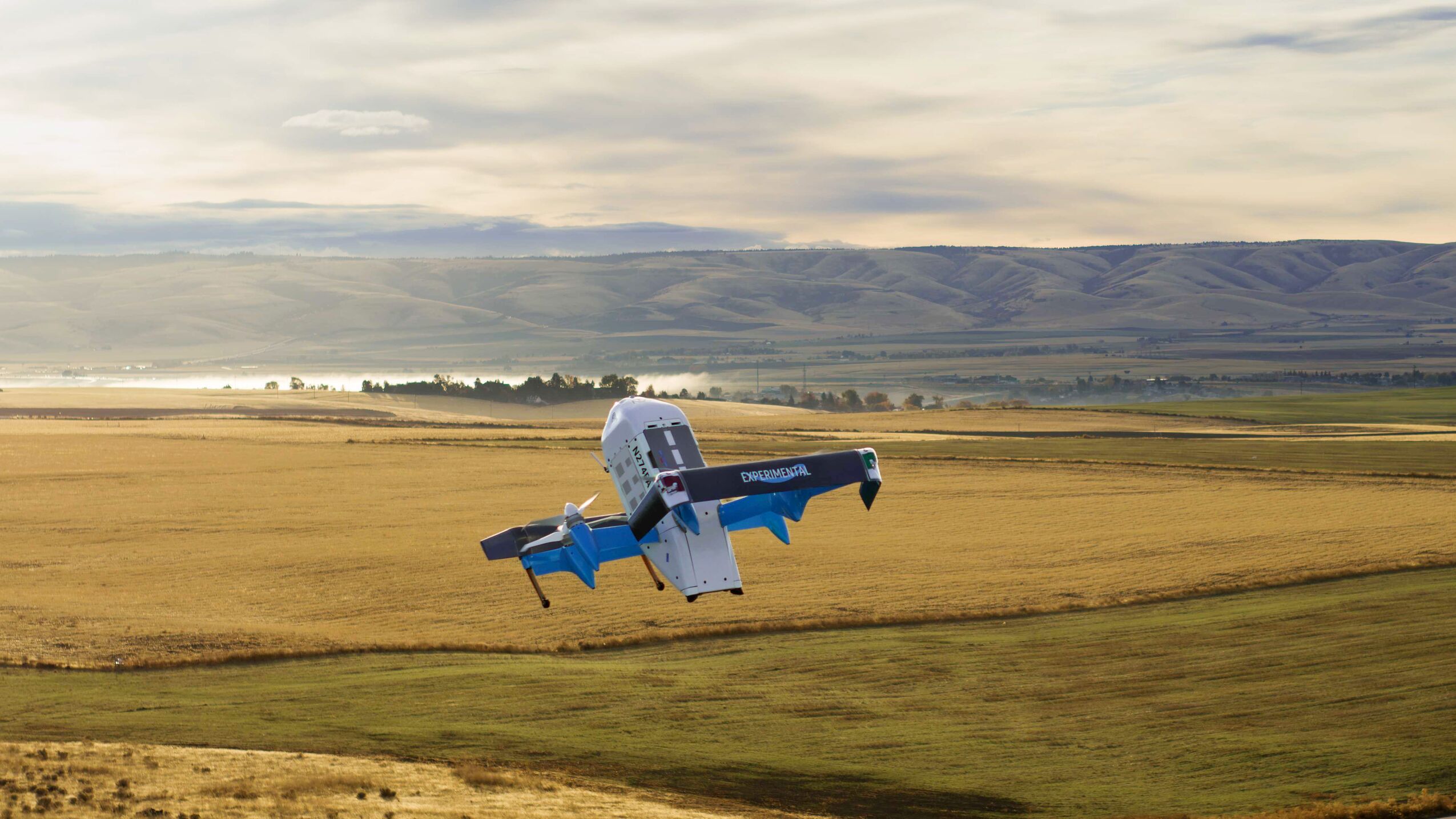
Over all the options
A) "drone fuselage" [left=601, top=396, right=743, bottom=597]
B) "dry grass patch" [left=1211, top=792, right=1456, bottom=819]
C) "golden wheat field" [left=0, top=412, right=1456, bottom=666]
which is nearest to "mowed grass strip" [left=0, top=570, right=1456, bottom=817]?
"dry grass patch" [left=1211, top=792, right=1456, bottom=819]

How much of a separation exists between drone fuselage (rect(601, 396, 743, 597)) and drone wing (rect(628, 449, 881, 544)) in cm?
41

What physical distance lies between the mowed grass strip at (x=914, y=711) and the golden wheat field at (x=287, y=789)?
1998 millimetres

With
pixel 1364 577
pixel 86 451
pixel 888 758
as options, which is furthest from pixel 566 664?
pixel 86 451

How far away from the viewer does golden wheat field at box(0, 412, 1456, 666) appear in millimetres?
69438

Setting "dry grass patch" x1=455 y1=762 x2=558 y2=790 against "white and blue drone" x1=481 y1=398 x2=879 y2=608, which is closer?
"white and blue drone" x1=481 y1=398 x2=879 y2=608

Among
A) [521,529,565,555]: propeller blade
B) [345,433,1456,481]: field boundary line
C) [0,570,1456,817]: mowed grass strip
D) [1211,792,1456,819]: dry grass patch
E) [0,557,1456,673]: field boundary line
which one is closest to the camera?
[521,529,565,555]: propeller blade

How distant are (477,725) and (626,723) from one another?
693 centimetres

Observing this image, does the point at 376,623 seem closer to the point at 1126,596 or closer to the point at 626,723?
the point at 626,723

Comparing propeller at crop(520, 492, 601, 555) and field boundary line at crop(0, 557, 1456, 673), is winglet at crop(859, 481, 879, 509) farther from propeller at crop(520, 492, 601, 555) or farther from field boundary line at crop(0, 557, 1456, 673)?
field boundary line at crop(0, 557, 1456, 673)

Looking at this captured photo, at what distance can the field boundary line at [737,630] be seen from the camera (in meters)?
63.1

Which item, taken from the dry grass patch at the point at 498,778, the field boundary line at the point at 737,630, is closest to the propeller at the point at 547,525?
the dry grass patch at the point at 498,778

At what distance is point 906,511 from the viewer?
100 m

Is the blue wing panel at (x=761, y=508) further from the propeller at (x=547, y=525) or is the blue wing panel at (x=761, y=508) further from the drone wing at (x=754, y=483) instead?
the propeller at (x=547, y=525)

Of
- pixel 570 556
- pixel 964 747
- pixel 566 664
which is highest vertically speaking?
Answer: pixel 570 556
